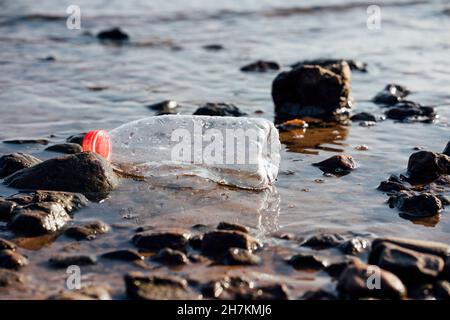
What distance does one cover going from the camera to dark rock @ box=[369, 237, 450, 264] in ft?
11.6

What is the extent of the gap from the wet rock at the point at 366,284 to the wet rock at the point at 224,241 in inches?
23.4

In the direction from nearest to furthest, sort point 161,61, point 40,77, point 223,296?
point 223,296 → point 40,77 → point 161,61

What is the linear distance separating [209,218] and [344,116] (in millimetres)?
3162

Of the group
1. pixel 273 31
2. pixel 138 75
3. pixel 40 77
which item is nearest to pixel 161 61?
pixel 138 75

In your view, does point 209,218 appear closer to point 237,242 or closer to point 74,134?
point 237,242

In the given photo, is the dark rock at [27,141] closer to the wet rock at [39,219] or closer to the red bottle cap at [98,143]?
the red bottle cap at [98,143]

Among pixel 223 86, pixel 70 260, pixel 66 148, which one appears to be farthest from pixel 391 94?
pixel 70 260

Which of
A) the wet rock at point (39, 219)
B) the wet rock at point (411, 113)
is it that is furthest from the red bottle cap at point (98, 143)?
the wet rock at point (411, 113)

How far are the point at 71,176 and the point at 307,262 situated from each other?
174 cm

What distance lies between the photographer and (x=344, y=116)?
23.0 feet

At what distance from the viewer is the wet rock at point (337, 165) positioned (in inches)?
205

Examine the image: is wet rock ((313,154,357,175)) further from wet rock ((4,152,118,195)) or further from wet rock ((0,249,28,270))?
wet rock ((0,249,28,270))

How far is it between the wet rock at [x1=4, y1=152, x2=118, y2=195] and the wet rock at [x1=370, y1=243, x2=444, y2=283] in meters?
1.97

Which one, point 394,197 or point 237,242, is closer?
point 237,242
